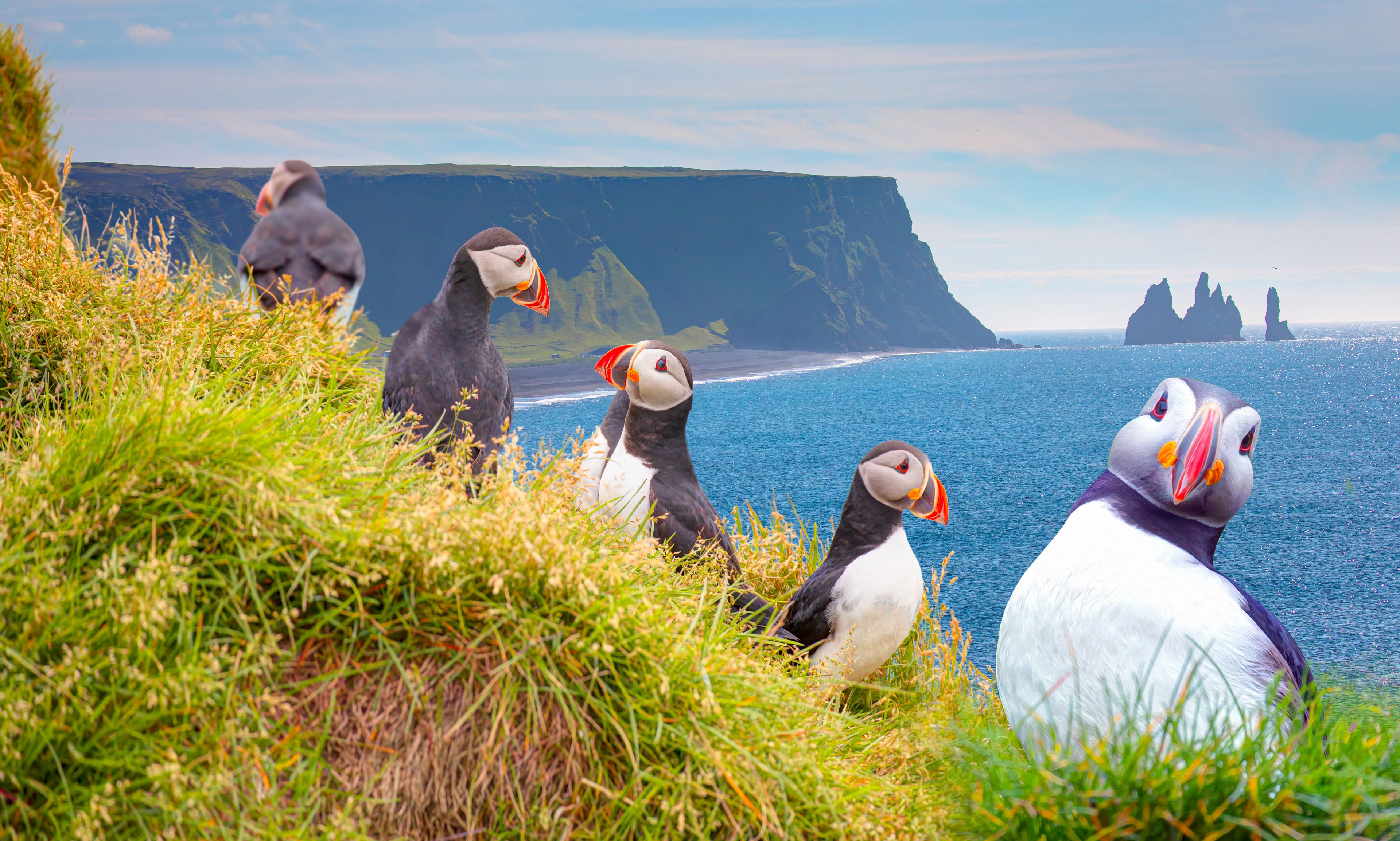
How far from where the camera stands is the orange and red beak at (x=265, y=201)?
7.17m

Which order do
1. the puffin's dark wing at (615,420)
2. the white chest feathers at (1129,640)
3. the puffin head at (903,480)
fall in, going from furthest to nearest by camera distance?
1. the puffin's dark wing at (615,420)
2. the puffin head at (903,480)
3. the white chest feathers at (1129,640)

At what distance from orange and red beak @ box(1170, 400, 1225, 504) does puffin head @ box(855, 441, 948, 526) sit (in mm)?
1701

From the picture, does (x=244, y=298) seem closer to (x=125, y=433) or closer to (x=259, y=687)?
(x=125, y=433)

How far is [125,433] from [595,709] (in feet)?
6.35

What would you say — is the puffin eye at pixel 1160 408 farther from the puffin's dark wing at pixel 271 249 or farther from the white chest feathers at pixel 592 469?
the puffin's dark wing at pixel 271 249

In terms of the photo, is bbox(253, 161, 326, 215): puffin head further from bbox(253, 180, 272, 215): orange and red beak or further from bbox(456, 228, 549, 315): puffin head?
bbox(456, 228, 549, 315): puffin head

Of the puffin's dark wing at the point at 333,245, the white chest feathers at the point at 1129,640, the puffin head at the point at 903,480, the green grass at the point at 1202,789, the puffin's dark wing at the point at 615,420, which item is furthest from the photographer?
the puffin's dark wing at the point at 333,245

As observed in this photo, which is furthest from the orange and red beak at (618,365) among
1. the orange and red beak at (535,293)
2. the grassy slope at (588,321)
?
the grassy slope at (588,321)

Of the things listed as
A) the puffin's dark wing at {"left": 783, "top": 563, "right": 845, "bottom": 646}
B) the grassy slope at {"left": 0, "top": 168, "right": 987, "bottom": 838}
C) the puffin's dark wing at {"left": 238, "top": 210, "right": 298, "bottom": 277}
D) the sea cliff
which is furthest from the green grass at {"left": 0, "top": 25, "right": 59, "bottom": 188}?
the sea cliff

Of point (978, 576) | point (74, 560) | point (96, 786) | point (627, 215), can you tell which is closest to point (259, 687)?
point (96, 786)

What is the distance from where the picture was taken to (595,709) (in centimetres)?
304

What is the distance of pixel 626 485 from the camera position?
5.30m

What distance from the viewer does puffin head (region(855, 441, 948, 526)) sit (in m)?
5.04

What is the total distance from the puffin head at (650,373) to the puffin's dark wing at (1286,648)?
9.81 feet
